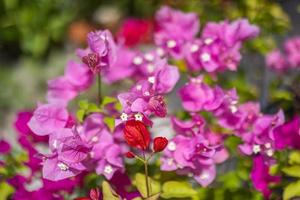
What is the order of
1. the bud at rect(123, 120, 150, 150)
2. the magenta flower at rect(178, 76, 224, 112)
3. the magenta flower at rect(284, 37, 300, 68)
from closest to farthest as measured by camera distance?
the bud at rect(123, 120, 150, 150) → the magenta flower at rect(178, 76, 224, 112) → the magenta flower at rect(284, 37, 300, 68)

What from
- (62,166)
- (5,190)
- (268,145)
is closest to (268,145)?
(268,145)

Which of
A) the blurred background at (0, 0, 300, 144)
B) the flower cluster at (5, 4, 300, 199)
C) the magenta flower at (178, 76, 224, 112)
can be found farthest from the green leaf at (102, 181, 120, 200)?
the blurred background at (0, 0, 300, 144)

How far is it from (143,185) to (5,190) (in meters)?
0.29

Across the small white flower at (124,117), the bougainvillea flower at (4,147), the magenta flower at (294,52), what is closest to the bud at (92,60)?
the small white flower at (124,117)

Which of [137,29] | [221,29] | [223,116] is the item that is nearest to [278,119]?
[223,116]

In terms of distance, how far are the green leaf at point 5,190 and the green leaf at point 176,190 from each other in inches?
12.3

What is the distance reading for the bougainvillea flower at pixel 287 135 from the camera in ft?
3.39

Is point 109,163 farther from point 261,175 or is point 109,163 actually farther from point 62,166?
point 261,175

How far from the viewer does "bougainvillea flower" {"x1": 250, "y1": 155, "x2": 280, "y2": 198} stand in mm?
1038

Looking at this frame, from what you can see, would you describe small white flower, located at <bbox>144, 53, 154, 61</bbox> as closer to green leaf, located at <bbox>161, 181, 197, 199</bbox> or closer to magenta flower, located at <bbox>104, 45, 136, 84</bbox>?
magenta flower, located at <bbox>104, 45, 136, 84</bbox>

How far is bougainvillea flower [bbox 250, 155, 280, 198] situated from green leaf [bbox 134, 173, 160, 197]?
0.61 feet

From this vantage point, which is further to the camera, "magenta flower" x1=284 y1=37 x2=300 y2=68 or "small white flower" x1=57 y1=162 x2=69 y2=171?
"magenta flower" x1=284 y1=37 x2=300 y2=68

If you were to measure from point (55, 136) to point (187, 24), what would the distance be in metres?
0.47

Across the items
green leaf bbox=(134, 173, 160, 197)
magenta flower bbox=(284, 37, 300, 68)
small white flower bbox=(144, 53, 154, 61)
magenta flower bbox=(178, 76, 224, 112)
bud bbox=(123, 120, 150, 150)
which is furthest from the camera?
magenta flower bbox=(284, 37, 300, 68)
